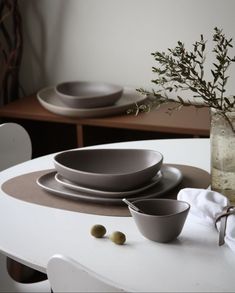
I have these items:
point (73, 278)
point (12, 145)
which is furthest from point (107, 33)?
point (73, 278)

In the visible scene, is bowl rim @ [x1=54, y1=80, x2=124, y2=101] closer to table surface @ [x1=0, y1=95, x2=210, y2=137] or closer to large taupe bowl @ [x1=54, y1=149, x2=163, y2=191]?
table surface @ [x1=0, y1=95, x2=210, y2=137]

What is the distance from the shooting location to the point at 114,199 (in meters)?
1.41

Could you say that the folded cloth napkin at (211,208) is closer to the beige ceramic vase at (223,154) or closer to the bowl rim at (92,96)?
the beige ceramic vase at (223,154)

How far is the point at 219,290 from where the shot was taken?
3.44 ft

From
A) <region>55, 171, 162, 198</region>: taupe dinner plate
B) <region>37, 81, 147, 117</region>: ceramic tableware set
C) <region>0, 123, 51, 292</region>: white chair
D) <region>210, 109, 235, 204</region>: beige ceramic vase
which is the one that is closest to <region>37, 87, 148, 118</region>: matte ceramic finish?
<region>37, 81, 147, 117</region>: ceramic tableware set

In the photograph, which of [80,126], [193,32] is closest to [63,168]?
[80,126]

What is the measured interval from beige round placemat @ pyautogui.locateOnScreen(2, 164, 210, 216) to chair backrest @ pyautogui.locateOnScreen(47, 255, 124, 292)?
42 centimetres

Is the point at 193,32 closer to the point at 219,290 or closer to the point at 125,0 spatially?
the point at 125,0

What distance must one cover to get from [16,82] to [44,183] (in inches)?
62.3

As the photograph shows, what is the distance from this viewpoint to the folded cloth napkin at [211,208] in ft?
3.99

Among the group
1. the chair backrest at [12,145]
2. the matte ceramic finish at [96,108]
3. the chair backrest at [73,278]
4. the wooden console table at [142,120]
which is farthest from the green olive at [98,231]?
the matte ceramic finish at [96,108]

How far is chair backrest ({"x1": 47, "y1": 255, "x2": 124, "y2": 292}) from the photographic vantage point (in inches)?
34.8

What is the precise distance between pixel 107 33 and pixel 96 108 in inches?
19.2

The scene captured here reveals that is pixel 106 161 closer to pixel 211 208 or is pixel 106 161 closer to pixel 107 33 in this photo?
pixel 211 208
